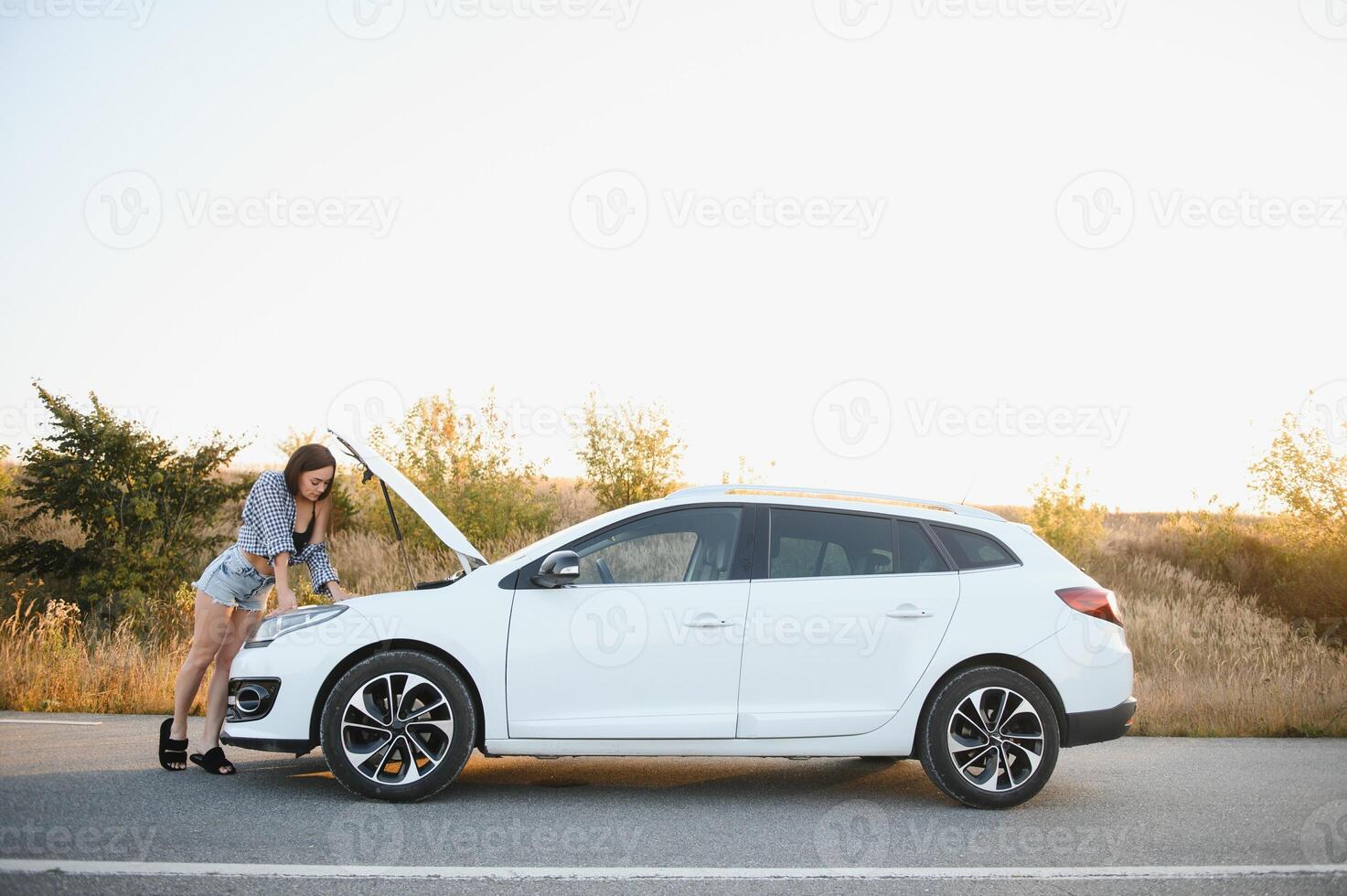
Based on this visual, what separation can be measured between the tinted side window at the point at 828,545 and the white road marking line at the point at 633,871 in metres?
1.83

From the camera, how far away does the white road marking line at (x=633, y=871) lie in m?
4.66

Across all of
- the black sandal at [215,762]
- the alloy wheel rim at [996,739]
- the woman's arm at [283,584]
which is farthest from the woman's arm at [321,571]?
the alloy wheel rim at [996,739]

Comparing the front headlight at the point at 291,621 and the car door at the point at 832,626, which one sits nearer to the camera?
the car door at the point at 832,626

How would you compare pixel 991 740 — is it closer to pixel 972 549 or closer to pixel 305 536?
pixel 972 549

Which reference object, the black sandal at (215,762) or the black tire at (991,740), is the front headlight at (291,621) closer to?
the black sandal at (215,762)

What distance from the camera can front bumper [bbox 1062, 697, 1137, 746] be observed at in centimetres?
628

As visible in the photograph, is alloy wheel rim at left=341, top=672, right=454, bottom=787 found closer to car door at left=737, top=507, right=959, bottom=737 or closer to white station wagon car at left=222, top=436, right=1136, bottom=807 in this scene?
white station wagon car at left=222, top=436, right=1136, bottom=807

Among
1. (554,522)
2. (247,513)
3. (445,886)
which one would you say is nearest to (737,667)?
(445,886)

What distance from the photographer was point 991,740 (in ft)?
20.4

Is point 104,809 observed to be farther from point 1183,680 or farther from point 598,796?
point 1183,680

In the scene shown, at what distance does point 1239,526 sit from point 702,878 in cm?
2535

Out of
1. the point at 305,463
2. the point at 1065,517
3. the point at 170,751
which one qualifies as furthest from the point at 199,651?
the point at 1065,517

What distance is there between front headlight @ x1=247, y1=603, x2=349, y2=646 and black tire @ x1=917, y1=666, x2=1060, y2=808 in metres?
3.40

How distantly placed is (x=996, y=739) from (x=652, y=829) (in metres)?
2.05
